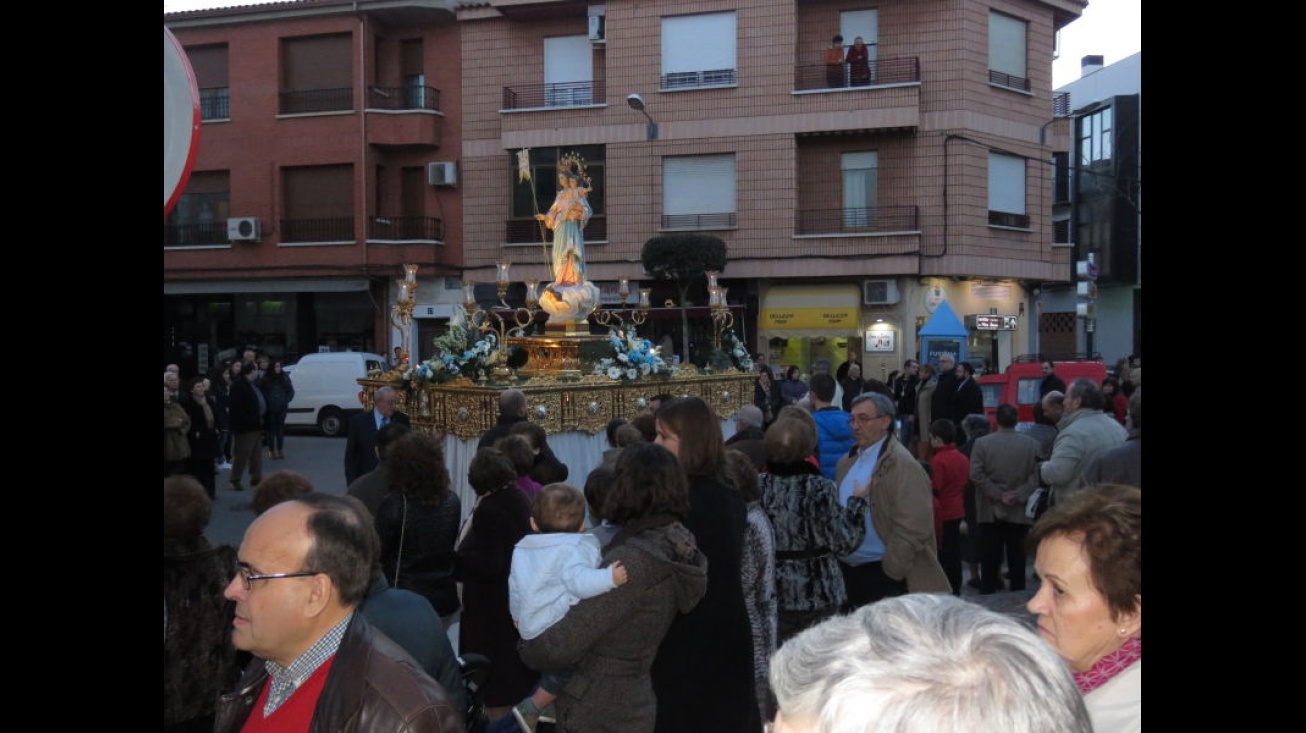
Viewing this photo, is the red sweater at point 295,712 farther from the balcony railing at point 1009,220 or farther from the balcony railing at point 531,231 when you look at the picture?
the balcony railing at point 1009,220

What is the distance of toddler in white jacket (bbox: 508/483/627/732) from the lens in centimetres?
370

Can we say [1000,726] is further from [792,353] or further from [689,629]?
[792,353]

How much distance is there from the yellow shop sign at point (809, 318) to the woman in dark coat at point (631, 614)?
20512 mm

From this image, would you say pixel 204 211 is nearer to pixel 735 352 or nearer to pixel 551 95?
pixel 551 95

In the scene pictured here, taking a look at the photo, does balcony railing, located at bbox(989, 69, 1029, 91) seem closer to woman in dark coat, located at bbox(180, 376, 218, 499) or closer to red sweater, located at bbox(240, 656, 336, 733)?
woman in dark coat, located at bbox(180, 376, 218, 499)

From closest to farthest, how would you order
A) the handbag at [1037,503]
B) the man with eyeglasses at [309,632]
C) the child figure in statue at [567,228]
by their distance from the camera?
the man with eyeglasses at [309,632] < the handbag at [1037,503] < the child figure in statue at [567,228]

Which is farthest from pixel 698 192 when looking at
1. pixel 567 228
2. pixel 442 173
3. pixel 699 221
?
pixel 567 228

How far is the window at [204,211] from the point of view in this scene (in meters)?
26.9

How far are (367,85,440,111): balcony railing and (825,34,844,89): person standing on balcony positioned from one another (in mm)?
9289

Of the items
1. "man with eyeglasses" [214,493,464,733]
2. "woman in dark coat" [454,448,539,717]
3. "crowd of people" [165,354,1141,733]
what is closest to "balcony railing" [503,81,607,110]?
"crowd of people" [165,354,1141,733]

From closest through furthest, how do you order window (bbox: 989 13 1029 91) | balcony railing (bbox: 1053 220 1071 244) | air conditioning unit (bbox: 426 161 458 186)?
1. window (bbox: 989 13 1029 91)
2. air conditioning unit (bbox: 426 161 458 186)
3. balcony railing (bbox: 1053 220 1071 244)

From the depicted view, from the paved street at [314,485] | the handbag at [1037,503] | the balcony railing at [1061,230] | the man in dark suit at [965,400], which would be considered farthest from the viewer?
the balcony railing at [1061,230]

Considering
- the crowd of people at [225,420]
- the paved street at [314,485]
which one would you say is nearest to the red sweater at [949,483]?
the paved street at [314,485]

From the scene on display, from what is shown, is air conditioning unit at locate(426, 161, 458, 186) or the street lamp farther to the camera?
air conditioning unit at locate(426, 161, 458, 186)
